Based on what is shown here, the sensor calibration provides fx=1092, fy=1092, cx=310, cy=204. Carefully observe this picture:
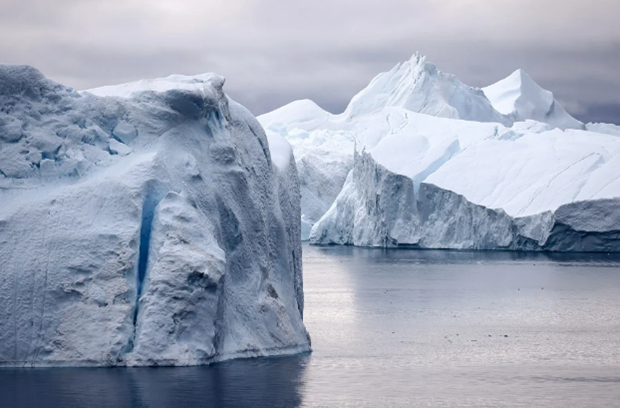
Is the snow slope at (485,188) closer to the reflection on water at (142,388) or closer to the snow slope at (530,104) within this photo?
the snow slope at (530,104)

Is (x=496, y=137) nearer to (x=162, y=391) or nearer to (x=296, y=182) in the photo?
(x=296, y=182)

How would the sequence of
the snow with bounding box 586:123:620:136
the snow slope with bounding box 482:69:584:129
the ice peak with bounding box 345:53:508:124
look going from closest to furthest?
the ice peak with bounding box 345:53:508:124 < the snow slope with bounding box 482:69:584:129 < the snow with bounding box 586:123:620:136

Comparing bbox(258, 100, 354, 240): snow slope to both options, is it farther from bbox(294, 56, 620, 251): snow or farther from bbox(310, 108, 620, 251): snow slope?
bbox(310, 108, 620, 251): snow slope

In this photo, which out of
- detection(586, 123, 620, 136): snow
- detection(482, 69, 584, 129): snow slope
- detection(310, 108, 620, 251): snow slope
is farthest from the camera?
detection(586, 123, 620, 136): snow

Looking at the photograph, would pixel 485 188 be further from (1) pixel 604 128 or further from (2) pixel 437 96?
(1) pixel 604 128

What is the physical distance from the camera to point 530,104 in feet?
218

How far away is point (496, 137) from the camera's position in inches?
1902

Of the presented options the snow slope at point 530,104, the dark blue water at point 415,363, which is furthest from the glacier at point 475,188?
the dark blue water at point 415,363

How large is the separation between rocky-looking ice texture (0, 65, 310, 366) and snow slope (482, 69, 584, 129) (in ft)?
168

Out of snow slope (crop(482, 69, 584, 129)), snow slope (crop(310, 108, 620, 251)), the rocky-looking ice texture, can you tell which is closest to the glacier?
snow slope (crop(310, 108, 620, 251))

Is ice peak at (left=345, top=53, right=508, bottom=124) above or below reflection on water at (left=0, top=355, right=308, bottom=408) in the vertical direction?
above

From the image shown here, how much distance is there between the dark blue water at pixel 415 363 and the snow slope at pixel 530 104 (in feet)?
120

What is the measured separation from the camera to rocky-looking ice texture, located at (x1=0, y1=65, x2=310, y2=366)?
1284cm

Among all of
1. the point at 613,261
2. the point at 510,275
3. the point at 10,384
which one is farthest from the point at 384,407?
the point at 613,261
